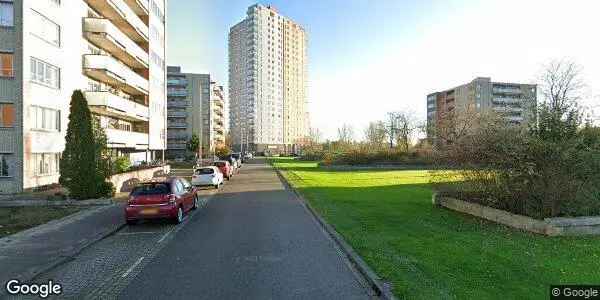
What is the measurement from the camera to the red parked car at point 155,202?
43.7ft

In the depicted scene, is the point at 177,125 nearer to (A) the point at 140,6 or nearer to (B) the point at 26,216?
(A) the point at 140,6

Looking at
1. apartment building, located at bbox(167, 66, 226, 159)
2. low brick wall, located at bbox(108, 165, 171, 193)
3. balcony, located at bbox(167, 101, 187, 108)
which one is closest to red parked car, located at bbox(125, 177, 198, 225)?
low brick wall, located at bbox(108, 165, 171, 193)

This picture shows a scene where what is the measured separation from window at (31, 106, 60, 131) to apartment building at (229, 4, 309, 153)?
119293 millimetres

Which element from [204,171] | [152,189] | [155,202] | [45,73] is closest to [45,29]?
[45,73]

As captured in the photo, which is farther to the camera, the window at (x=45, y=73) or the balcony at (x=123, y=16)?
the balcony at (x=123, y=16)

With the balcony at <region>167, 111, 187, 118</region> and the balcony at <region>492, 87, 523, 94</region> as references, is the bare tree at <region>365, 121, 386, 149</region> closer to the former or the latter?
the balcony at <region>167, 111, 187, 118</region>

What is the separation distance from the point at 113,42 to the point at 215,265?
1351 inches

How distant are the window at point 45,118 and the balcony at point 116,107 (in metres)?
4.39

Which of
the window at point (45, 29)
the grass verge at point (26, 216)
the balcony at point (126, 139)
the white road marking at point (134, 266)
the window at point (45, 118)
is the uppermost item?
the window at point (45, 29)

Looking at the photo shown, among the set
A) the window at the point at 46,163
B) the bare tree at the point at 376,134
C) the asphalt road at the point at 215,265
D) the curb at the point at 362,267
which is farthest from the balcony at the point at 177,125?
→ the curb at the point at 362,267

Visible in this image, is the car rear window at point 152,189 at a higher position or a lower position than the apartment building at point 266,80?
lower

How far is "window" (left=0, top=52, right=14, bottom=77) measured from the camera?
82.1 feet

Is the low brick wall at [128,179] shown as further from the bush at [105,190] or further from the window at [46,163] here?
the window at [46,163]

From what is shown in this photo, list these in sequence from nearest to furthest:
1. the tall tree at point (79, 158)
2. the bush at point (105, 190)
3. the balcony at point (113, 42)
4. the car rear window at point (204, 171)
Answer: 1. the tall tree at point (79, 158)
2. the bush at point (105, 190)
3. the car rear window at point (204, 171)
4. the balcony at point (113, 42)
